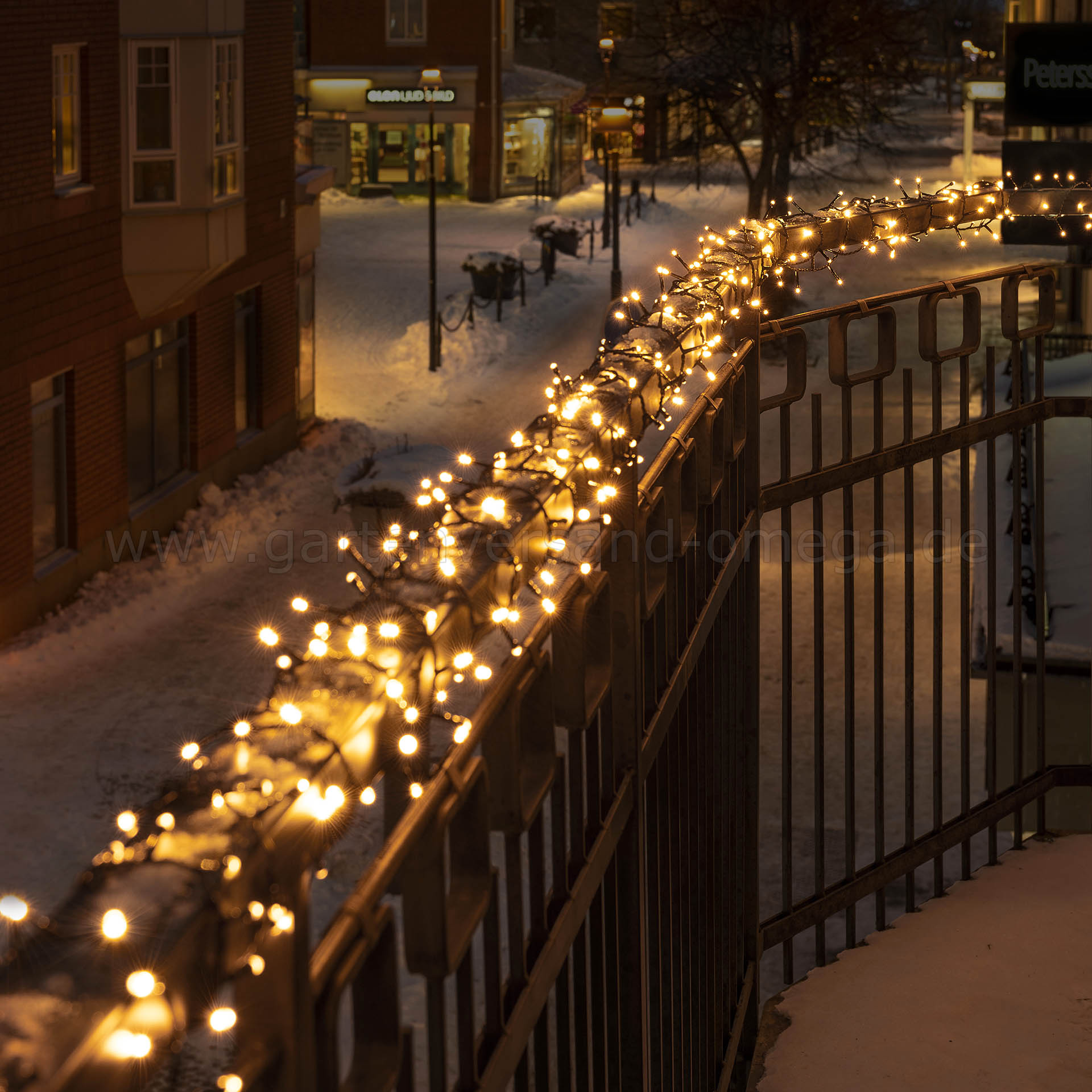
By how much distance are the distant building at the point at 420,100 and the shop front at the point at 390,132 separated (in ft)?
0.11

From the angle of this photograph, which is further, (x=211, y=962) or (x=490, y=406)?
(x=490, y=406)

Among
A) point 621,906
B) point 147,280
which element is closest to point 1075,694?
point 621,906

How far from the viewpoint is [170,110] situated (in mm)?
18578

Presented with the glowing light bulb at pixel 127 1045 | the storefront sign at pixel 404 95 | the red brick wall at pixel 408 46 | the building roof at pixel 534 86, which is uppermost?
the red brick wall at pixel 408 46

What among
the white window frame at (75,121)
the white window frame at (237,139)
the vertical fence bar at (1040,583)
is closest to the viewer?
the vertical fence bar at (1040,583)

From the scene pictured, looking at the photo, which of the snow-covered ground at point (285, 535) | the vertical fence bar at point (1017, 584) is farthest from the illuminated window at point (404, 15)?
the vertical fence bar at point (1017, 584)

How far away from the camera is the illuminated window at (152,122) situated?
18.1 metres

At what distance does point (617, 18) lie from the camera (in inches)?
2335

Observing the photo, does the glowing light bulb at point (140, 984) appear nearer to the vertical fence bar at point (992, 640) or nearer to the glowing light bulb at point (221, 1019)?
the glowing light bulb at point (221, 1019)

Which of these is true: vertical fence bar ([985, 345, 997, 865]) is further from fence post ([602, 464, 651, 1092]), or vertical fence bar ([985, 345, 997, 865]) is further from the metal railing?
fence post ([602, 464, 651, 1092])

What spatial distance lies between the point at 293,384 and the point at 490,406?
123 inches

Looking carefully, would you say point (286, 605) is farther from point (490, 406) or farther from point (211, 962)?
point (211, 962)

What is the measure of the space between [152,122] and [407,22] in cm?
2999

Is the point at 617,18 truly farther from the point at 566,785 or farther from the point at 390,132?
the point at 566,785
